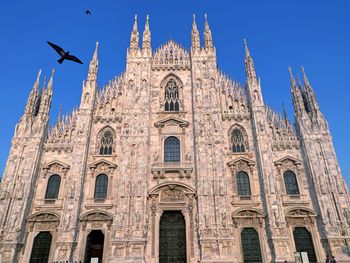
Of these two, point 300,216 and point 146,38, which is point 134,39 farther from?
point 300,216

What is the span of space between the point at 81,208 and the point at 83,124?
265 inches

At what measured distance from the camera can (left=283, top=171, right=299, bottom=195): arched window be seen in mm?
20828

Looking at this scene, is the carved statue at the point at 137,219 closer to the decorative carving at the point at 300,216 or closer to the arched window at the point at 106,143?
the arched window at the point at 106,143

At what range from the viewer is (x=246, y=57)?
25.8 meters

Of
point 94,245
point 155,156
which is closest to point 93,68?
point 155,156

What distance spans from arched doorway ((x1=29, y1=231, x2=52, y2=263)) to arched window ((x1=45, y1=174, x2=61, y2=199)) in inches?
105

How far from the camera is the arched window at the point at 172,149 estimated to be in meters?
22.2

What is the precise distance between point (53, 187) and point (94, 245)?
18.1 ft

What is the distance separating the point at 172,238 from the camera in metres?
19.8

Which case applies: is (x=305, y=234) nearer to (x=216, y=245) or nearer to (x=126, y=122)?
(x=216, y=245)

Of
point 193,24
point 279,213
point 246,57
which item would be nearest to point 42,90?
point 193,24

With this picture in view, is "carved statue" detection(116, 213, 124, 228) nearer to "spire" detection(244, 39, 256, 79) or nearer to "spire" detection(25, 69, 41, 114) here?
"spire" detection(25, 69, 41, 114)

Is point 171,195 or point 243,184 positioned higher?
point 243,184

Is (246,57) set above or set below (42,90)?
above
